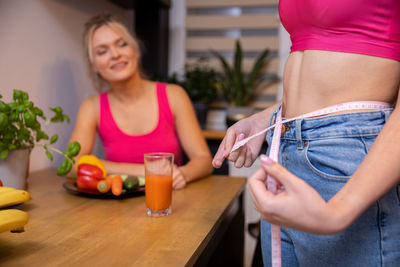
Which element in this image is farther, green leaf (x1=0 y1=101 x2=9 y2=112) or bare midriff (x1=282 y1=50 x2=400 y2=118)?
green leaf (x1=0 y1=101 x2=9 y2=112)

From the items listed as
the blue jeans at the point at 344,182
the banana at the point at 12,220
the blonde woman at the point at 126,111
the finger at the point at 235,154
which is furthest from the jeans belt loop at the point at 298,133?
the blonde woman at the point at 126,111

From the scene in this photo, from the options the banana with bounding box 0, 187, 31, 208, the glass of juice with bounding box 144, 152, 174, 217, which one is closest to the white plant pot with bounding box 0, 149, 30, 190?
the banana with bounding box 0, 187, 31, 208

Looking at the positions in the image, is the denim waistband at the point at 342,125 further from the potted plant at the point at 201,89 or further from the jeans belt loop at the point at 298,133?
the potted plant at the point at 201,89

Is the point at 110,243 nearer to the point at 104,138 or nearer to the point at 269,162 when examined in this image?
the point at 269,162

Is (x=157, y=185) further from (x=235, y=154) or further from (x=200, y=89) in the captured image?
(x=200, y=89)

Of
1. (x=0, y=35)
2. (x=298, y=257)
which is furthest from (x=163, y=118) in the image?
(x=298, y=257)

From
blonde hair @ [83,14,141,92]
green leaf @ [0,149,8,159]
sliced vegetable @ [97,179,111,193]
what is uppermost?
blonde hair @ [83,14,141,92]

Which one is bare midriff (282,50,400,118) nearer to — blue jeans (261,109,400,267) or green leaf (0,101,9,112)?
blue jeans (261,109,400,267)

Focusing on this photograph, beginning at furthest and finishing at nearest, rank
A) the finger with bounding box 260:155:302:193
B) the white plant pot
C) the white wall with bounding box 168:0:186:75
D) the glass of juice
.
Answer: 1. the white wall with bounding box 168:0:186:75
2. the white plant pot
3. the glass of juice
4. the finger with bounding box 260:155:302:193

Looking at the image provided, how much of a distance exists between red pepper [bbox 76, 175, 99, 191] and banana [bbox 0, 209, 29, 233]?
1.38ft

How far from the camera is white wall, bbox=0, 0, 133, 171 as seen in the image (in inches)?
61.9

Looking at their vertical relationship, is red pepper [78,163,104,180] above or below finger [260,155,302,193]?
below

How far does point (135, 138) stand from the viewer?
1736 mm

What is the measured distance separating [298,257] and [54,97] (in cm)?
154
